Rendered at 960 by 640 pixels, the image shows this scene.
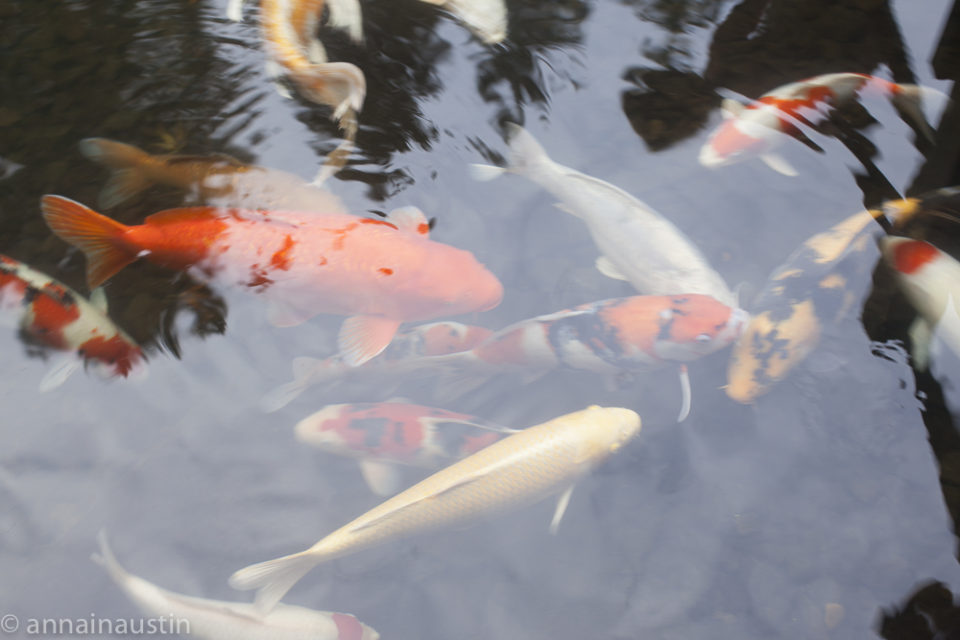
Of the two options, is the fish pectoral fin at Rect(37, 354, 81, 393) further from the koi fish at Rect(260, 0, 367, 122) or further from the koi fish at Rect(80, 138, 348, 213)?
the koi fish at Rect(260, 0, 367, 122)

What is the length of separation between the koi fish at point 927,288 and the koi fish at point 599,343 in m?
0.84

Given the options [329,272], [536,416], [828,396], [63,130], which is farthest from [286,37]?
[828,396]

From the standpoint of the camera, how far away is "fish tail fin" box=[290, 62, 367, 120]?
3.64 meters

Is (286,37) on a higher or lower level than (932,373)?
higher

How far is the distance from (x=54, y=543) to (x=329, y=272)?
61.9 inches

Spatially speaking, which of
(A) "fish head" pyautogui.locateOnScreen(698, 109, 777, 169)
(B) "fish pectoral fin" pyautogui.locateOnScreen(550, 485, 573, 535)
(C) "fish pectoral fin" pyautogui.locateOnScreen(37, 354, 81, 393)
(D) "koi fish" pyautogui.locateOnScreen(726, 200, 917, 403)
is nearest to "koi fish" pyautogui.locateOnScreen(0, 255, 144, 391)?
(C) "fish pectoral fin" pyautogui.locateOnScreen(37, 354, 81, 393)

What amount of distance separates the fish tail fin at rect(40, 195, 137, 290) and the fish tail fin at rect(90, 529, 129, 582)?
3.66 ft

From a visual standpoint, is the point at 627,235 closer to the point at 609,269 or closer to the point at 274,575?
the point at 609,269

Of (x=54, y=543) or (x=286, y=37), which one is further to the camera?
(x=286, y=37)

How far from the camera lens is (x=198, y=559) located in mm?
2596

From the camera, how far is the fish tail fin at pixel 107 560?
247 centimetres

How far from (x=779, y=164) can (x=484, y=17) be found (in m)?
2.25

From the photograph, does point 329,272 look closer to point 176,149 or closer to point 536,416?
point 536,416

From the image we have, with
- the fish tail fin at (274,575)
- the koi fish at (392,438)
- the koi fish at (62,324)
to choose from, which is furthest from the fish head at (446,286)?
the koi fish at (62,324)
